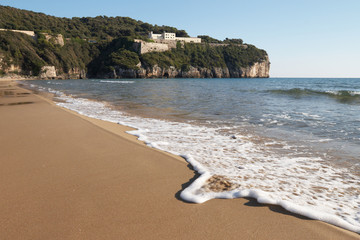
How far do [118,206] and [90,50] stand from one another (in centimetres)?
10605

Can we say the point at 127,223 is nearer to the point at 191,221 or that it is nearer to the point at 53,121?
the point at 191,221

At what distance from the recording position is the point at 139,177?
2615mm

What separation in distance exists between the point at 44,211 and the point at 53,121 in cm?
481

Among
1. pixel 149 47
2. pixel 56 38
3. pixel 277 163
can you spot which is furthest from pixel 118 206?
pixel 149 47

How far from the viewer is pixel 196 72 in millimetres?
106438

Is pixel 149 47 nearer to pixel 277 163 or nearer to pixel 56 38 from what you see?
pixel 56 38

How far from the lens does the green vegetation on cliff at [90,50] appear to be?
2670 inches

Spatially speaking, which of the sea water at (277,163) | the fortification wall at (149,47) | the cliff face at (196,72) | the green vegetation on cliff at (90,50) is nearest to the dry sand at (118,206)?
the sea water at (277,163)

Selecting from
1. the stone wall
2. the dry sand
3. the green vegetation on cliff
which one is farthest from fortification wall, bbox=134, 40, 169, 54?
the dry sand

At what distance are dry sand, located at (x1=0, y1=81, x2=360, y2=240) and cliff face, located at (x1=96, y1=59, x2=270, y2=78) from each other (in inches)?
3445

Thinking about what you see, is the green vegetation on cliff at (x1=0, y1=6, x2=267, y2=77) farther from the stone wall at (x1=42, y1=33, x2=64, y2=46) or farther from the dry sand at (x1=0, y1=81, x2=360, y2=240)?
the dry sand at (x1=0, y1=81, x2=360, y2=240)

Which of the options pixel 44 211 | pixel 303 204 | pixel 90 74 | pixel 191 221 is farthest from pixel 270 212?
pixel 90 74

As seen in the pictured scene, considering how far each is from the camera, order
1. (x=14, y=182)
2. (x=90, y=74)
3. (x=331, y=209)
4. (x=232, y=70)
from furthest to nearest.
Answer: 1. (x=232, y=70)
2. (x=90, y=74)
3. (x=14, y=182)
4. (x=331, y=209)

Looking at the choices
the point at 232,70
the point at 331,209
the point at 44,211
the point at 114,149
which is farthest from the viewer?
the point at 232,70
